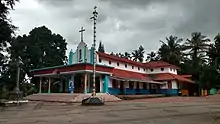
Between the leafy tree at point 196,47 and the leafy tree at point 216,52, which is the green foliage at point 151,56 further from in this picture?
the leafy tree at point 216,52

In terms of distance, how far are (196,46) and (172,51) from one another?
5668 millimetres

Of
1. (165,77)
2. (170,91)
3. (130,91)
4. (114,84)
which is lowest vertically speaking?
(170,91)

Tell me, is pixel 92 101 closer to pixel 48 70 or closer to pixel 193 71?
pixel 48 70

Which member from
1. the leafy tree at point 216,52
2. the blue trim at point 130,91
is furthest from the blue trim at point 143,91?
the leafy tree at point 216,52

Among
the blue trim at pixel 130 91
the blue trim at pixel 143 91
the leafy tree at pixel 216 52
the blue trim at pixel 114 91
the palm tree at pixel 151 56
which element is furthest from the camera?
the palm tree at pixel 151 56

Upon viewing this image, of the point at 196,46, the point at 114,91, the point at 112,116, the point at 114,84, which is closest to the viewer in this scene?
the point at 112,116

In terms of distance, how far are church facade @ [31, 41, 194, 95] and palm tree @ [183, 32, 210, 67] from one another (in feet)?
24.4

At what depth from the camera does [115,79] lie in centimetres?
3406

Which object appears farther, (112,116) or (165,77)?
(165,77)

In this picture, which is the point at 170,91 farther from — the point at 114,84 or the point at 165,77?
the point at 114,84

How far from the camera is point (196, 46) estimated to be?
52.9 m

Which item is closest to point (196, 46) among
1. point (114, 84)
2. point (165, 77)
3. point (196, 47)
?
point (196, 47)

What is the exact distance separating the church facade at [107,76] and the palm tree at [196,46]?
24.4ft

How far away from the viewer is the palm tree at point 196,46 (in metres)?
52.4
